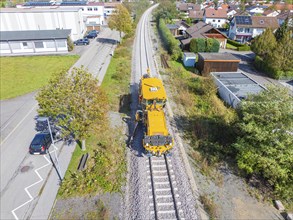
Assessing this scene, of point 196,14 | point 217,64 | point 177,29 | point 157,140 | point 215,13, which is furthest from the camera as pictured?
point 196,14

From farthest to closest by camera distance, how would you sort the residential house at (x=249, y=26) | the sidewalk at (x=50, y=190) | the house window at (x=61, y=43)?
the residential house at (x=249, y=26) < the house window at (x=61, y=43) < the sidewalk at (x=50, y=190)

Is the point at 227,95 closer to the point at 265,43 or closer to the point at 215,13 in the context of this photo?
the point at 265,43

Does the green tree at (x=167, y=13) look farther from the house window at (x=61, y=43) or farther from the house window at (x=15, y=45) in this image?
the house window at (x=15, y=45)

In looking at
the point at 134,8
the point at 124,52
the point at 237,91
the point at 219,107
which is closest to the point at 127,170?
the point at 219,107

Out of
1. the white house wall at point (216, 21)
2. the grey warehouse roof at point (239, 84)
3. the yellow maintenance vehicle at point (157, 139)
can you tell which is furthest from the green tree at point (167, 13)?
the yellow maintenance vehicle at point (157, 139)

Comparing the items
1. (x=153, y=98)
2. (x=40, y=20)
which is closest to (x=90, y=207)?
(x=153, y=98)
